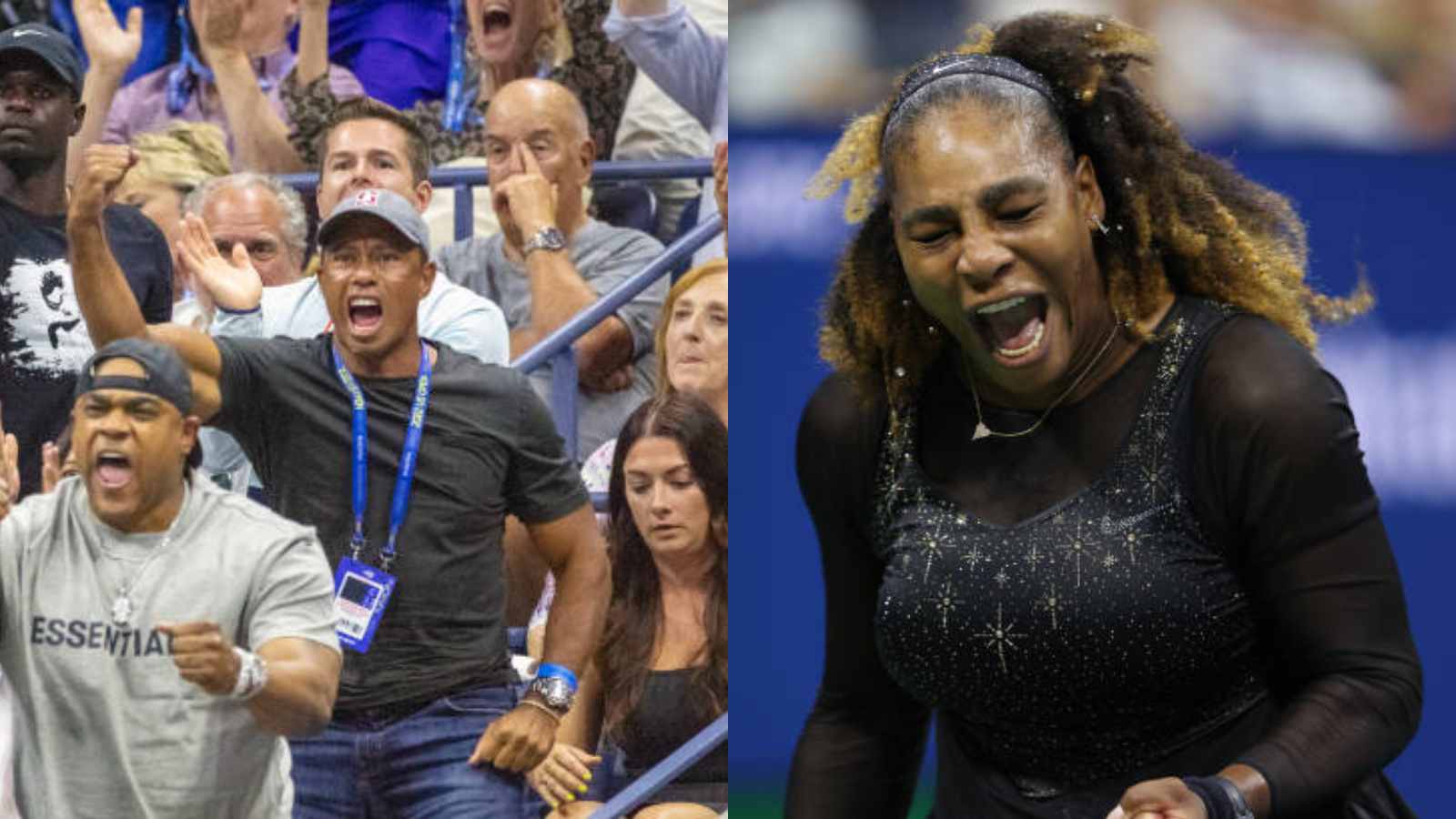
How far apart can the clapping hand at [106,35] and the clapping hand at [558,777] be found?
139 cm

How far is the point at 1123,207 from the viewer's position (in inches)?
66.9

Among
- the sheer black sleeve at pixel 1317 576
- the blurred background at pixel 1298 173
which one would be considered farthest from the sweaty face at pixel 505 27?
the sheer black sleeve at pixel 1317 576

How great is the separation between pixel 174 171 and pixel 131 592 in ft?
2.44

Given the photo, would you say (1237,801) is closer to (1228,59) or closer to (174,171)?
(1228,59)

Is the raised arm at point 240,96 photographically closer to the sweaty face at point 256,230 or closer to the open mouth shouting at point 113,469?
the sweaty face at point 256,230

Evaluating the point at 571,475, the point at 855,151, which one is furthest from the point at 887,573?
the point at 571,475

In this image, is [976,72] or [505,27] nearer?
[976,72]

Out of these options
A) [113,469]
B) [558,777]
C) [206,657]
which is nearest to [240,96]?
[113,469]

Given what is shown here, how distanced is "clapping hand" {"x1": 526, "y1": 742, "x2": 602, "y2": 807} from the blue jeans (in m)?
0.04

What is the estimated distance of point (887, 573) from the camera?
173 centimetres

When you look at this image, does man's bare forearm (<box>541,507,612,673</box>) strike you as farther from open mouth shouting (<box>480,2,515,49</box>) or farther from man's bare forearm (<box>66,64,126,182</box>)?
man's bare forearm (<box>66,64,126,182</box>)

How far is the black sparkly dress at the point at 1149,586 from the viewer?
1.52 metres

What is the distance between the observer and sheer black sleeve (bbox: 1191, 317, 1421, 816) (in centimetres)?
151

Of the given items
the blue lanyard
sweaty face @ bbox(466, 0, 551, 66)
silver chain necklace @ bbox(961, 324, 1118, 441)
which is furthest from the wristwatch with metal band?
sweaty face @ bbox(466, 0, 551, 66)
